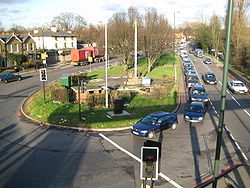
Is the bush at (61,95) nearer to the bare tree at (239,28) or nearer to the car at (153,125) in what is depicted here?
the car at (153,125)

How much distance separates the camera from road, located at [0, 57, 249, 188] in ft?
39.0

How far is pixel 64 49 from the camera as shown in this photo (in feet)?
244

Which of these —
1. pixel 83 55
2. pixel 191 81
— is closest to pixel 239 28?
pixel 191 81

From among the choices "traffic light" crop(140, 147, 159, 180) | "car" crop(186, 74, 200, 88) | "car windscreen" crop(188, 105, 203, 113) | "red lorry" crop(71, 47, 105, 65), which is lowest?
"car windscreen" crop(188, 105, 203, 113)

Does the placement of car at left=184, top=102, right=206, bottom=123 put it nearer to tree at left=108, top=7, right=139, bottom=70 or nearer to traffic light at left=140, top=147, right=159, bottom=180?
traffic light at left=140, top=147, right=159, bottom=180

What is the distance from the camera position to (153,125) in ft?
56.2

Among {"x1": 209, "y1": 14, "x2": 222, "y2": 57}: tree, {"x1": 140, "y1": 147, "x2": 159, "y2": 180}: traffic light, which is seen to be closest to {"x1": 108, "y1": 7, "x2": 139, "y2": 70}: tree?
{"x1": 209, "y1": 14, "x2": 222, "y2": 57}: tree

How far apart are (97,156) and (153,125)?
446 centimetres

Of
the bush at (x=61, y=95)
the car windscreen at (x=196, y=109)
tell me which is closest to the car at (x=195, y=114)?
the car windscreen at (x=196, y=109)

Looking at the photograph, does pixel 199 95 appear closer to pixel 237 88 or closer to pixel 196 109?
pixel 196 109

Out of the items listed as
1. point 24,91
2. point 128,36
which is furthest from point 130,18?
point 24,91

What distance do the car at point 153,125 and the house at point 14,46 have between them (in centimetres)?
4270

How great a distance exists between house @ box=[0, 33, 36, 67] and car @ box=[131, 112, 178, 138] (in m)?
42.7

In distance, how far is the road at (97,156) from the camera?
39.0 feet
